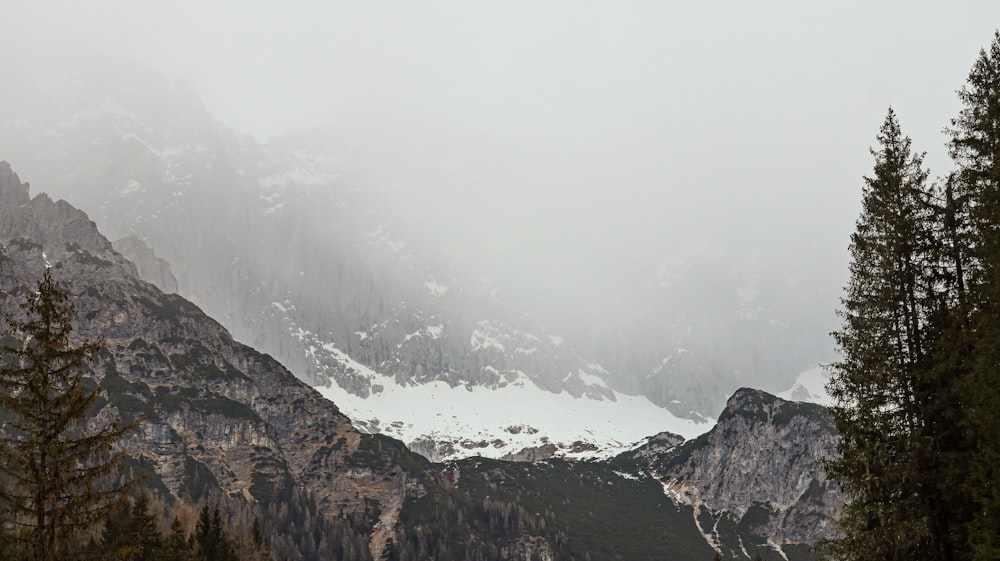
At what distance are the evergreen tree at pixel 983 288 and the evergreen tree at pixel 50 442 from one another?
3206 cm

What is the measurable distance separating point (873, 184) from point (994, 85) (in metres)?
6.58

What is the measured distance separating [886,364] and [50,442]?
34.6 meters

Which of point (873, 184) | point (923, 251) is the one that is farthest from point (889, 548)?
point (873, 184)

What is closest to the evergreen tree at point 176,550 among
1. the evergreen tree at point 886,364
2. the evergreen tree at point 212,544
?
the evergreen tree at point 212,544

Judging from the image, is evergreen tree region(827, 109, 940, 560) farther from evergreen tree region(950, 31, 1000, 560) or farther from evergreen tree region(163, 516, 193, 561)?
evergreen tree region(163, 516, 193, 561)

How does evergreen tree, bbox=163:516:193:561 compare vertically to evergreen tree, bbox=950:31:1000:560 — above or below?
below

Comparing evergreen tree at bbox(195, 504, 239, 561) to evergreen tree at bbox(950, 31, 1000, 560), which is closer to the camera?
evergreen tree at bbox(950, 31, 1000, 560)

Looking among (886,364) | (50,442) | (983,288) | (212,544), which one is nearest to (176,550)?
(212,544)

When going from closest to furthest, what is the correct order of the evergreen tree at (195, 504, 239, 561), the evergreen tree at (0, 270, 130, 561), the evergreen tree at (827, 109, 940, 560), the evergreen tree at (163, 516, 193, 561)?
the evergreen tree at (0, 270, 130, 561) < the evergreen tree at (827, 109, 940, 560) < the evergreen tree at (163, 516, 193, 561) < the evergreen tree at (195, 504, 239, 561)

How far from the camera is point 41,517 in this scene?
2739 centimetres

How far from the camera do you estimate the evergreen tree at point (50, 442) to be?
89.9 ft

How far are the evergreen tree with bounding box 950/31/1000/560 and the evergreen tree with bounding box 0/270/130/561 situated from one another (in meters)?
32.1

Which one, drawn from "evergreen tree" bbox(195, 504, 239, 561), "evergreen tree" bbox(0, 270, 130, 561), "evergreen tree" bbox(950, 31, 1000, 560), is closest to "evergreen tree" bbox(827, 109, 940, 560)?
"evergreen tree" bbox(950, 31, 1000, 560)

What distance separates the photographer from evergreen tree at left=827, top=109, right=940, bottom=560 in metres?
33.9
